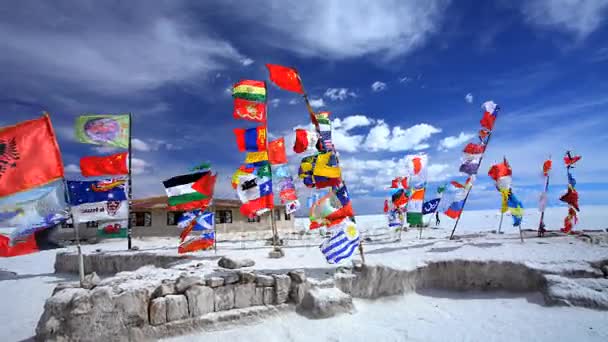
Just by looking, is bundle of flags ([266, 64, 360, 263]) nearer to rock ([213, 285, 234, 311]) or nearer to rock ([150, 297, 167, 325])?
rock ([213, 285, 234, 311])

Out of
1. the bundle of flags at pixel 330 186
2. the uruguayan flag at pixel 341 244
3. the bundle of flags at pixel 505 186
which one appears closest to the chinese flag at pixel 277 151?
the bundle of flags at pixel 330 186

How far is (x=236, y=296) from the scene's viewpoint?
7.38 meters

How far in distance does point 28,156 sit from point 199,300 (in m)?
4.55

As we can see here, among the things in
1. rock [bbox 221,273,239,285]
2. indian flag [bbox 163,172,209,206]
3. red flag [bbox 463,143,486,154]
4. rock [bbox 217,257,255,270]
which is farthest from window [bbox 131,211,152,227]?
red flag [bbox 463,143,486,154]

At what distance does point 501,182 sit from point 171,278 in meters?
14.4

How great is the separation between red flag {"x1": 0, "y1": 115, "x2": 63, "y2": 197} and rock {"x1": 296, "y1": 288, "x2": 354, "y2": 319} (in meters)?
6.12

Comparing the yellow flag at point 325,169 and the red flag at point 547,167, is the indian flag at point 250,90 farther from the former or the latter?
the red flag at point 547,167

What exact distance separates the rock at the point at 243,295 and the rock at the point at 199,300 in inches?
22.4

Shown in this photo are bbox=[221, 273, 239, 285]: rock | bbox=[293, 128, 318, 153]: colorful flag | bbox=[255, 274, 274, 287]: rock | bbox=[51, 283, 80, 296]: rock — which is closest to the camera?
bbox=[51, 283, 80, 296]: rock

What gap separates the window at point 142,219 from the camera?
27.1 meters

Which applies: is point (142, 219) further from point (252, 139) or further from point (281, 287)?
point (281, 287)

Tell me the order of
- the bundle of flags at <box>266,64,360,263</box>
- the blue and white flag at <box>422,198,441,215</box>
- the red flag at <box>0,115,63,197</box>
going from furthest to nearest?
the blue and white flag at <box>422,198,441,215</box>
the bundle of flags at <box>266,64,360,263</box>
the red flag at <box>0,115,63,197</box>

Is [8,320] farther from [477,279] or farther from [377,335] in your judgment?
[477,279]

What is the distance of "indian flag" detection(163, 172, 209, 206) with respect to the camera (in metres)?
13.0
